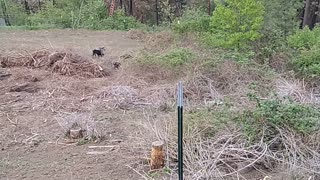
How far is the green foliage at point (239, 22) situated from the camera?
23.4 ft

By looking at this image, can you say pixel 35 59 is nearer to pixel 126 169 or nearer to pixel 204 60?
pixel 204 60

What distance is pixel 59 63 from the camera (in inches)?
294

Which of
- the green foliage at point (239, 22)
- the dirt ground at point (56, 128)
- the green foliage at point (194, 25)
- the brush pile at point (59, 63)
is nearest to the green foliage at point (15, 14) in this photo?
the dirt ground at point (56, 128)

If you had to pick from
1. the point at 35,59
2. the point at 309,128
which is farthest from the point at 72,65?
the point at 309,128

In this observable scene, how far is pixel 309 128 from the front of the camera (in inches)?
158

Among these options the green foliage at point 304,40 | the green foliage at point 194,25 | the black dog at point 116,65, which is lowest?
the black dog at point 116,65

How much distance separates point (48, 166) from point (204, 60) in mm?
3244

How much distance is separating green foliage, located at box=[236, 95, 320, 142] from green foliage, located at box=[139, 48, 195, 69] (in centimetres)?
259

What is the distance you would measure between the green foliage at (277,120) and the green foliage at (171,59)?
8.49 ft

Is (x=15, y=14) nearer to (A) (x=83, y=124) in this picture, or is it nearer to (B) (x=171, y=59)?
(B) (x=171, y=59)

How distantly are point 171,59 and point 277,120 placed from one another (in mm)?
2993

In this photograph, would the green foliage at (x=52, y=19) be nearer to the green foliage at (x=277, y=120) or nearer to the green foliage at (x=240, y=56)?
the green foliage at (x=240, y=56)

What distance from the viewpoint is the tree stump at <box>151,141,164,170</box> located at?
3.88 meters

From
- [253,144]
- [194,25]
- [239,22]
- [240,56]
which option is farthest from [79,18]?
[253,144]
